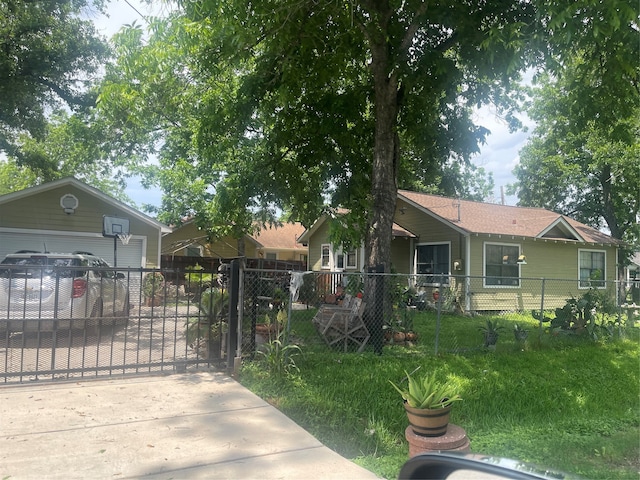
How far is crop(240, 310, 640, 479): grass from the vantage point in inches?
171

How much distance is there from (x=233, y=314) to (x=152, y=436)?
7.89ft

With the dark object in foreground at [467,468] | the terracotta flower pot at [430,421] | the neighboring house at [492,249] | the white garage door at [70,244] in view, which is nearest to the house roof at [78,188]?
the white garage door at [70,244]

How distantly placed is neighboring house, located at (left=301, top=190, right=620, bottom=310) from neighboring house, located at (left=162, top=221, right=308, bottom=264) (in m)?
9.10

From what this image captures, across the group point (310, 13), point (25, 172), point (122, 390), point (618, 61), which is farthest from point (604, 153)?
point (25, 172)

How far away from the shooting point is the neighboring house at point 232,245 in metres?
27.1

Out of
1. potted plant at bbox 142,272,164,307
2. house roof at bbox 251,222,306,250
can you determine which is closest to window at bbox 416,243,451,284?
potted plant at bbox 142,272,164,307

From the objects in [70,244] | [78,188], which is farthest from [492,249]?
[70,244]

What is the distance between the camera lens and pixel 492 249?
15969mm

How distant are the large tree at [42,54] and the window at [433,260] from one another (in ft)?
42.8

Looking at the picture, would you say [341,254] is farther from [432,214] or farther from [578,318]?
[578,318]

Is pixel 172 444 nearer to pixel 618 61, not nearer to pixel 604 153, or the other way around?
pixel 618 61

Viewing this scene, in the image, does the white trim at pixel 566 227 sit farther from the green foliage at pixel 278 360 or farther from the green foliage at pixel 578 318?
the green foliage at pixel 278 360

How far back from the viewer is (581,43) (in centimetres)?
621

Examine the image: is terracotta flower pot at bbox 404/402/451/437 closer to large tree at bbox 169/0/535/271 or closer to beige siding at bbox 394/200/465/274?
large tree at bbox 169/0/535/271
